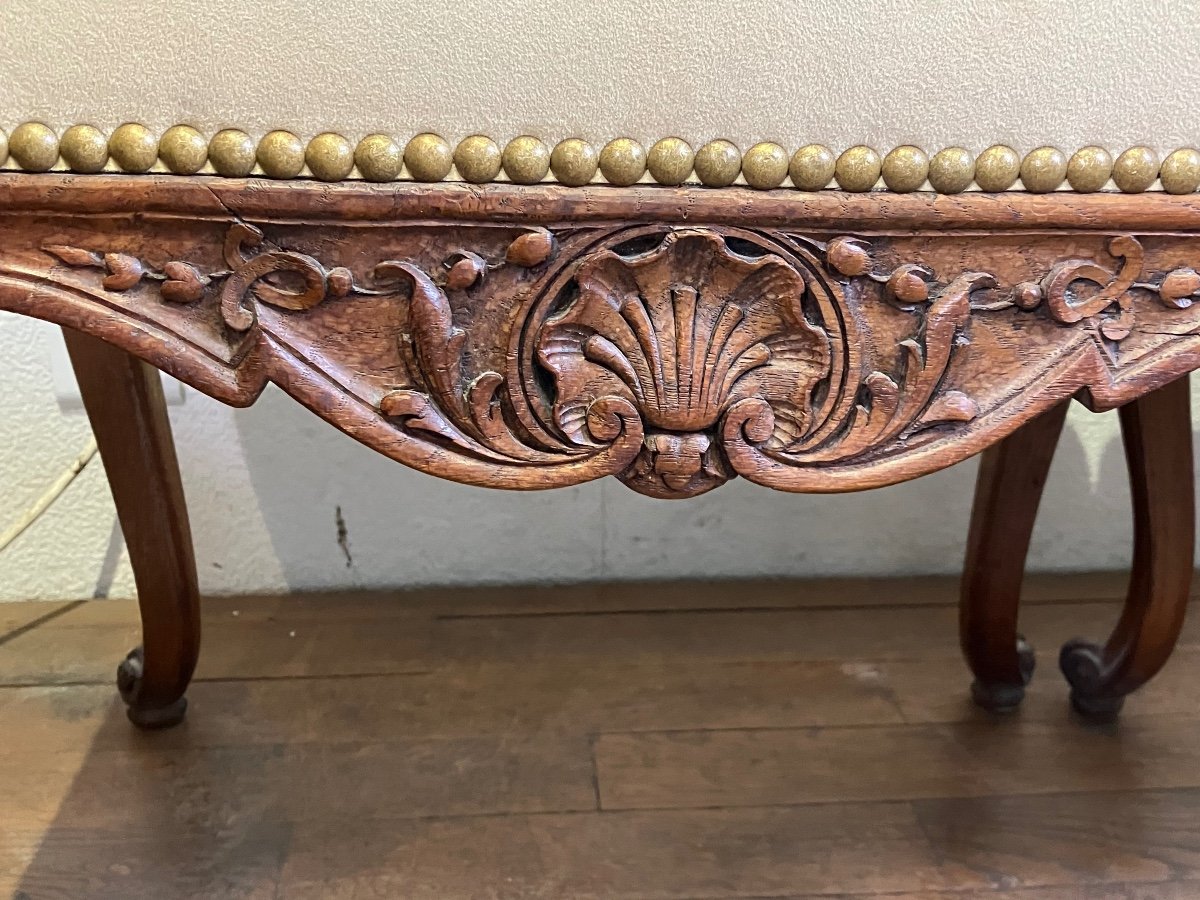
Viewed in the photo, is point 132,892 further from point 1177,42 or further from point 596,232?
point 1177,42

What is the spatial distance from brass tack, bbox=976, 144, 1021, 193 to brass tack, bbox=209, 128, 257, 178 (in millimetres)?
252

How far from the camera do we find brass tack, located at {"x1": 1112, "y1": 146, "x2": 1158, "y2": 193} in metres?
0.35

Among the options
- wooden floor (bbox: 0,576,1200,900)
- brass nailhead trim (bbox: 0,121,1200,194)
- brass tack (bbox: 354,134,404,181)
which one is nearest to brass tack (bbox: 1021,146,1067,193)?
brass nailhead trim (bbox: 0,121,1200,194)

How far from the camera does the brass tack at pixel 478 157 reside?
336mm

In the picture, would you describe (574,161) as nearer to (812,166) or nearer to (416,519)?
(812,166)

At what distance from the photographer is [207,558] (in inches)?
38.2

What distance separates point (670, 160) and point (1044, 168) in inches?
5.2

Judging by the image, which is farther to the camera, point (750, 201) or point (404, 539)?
point (404, 539)

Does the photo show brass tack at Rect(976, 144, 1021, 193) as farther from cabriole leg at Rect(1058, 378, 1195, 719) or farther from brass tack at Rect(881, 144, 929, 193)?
cabriole leg at Rect(1058, 378, 1195, 719)

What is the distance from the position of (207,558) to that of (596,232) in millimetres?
751

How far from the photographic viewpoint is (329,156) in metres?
0.33

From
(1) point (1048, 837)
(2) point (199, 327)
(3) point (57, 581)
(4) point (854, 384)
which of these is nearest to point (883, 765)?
(1) point (1048, 837)

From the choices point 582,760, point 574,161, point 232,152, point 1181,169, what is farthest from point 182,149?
point 582,760

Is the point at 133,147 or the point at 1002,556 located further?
the point at 1002,556
